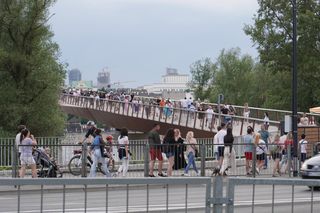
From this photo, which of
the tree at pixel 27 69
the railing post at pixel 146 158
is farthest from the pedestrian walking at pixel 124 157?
the tree at pixel 27 69

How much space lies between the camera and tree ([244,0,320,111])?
50.8 m

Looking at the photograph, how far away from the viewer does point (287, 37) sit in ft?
172

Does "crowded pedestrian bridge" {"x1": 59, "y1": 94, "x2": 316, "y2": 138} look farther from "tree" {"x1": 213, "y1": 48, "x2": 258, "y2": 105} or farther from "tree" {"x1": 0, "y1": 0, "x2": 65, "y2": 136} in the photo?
"tree" {"x1": 213, "y1": 48, "x2": 258, "y2": 105}

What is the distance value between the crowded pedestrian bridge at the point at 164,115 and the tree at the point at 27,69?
786 centimetres

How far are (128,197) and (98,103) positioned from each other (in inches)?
2685

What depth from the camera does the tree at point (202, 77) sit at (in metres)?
100

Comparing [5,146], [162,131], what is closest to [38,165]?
[5,146]

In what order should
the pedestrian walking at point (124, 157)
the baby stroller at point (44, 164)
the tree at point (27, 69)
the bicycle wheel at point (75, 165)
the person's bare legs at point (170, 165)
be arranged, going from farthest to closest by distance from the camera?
1. the tree at point (27, 69)
2. the person's bare legs at point (170, 165)
3. the pedestrian walking at point (124, 157)
4. the bicycle wheel at point (75, 165)
5. the baby stroller at point (44, 164)

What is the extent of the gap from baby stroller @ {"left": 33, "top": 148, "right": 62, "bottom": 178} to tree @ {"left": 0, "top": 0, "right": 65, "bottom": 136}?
19.5 meters

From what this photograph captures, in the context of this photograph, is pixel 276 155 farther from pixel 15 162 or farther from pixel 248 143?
pixel 15 162

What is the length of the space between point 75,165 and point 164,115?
3412 cm

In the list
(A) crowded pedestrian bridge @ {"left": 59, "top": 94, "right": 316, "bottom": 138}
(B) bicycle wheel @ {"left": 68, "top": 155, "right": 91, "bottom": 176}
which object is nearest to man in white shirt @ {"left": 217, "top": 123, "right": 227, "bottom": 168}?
(B) bicycle wheel @ {"left": 68, "top": 155, "right": 91, "bottom": 176}

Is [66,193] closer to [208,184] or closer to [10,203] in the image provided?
[10,203]

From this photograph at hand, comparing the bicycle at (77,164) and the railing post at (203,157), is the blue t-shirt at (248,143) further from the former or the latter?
the bicycle at (77,164)
